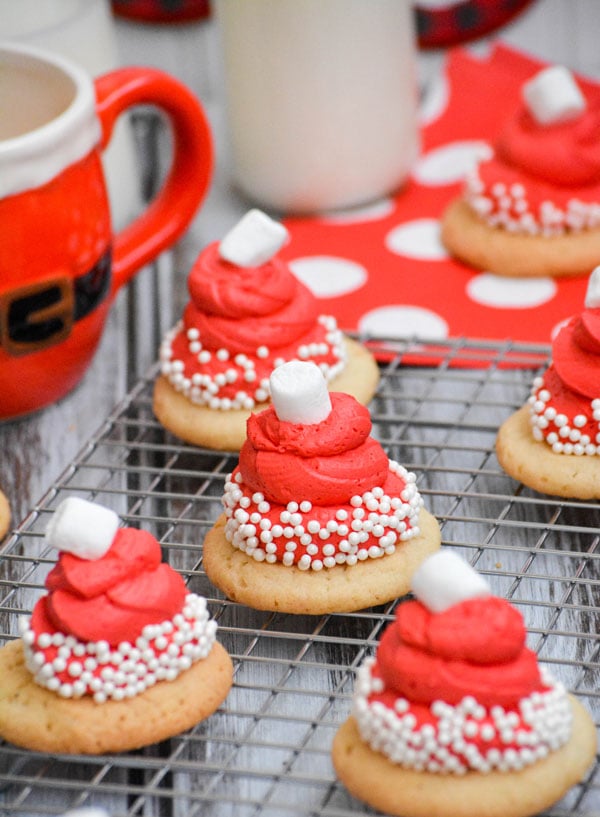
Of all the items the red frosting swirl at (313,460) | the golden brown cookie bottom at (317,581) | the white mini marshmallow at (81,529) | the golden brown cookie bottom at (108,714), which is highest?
the white mini marshmallow at (81,529)

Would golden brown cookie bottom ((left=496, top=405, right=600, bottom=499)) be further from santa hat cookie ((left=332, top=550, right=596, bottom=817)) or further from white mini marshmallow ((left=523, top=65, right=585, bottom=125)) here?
white mini marshmallow ((left=523, top=65, right=585, bottom=125))

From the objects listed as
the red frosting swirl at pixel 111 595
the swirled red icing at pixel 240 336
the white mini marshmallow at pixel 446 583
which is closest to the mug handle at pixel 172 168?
the swirled red icing at pixel 240 336

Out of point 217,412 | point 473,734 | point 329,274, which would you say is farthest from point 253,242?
point 473,734

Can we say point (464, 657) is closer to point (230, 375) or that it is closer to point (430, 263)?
point (230, 375)

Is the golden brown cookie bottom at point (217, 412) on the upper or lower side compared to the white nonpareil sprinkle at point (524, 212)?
lower

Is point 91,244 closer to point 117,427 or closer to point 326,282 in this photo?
point 117,427

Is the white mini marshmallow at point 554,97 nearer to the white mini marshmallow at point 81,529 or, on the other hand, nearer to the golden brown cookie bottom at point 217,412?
the golden brown cookie bottom at point 217,412
